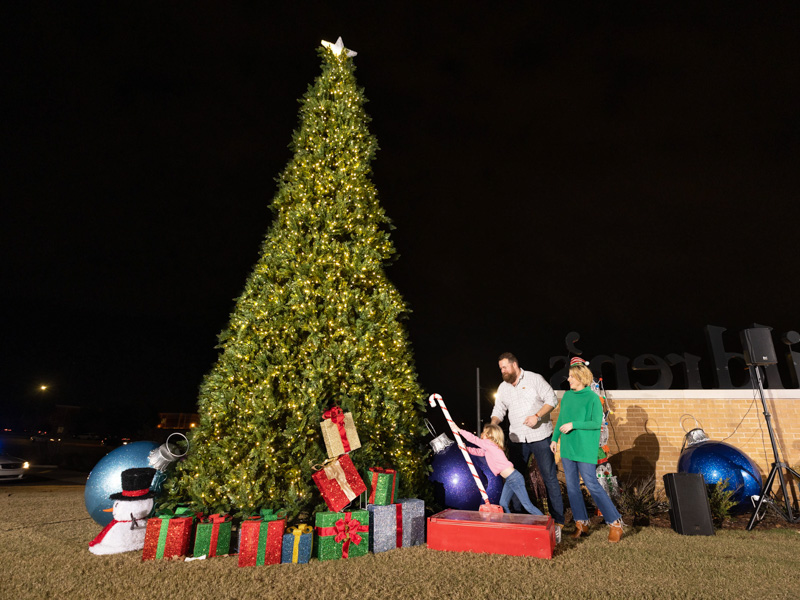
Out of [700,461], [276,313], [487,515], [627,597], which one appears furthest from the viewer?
[700,461]

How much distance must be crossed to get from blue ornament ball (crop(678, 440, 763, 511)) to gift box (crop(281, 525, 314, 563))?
5253mm

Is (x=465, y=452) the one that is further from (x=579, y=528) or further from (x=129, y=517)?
(x=129, y=517)

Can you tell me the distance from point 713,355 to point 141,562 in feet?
31.3

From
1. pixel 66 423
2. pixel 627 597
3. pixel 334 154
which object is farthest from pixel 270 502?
pixel 66 423

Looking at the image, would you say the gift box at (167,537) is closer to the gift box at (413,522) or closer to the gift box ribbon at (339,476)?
the gift box ribbon at (339,476)

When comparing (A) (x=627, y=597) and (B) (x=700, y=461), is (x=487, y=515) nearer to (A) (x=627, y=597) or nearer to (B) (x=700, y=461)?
(A) (x=627, y=597)

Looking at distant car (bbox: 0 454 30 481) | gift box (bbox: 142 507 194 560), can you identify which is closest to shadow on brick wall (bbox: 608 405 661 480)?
gift box (bbox: 142 507 194 560)

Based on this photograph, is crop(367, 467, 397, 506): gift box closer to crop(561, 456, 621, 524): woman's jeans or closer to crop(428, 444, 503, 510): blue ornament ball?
crop(428, 444, 503, 510): blue ornament ball

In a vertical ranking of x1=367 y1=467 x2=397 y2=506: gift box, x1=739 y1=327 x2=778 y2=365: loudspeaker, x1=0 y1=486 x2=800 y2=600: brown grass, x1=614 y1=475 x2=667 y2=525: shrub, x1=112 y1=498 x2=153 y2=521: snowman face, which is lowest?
x1=0 y1=486 x2=800 y2=600: brown grass

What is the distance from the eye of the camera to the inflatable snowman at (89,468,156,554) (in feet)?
13.0

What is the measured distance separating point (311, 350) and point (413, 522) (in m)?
1.94

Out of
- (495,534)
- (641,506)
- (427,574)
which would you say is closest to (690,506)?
(641,506)

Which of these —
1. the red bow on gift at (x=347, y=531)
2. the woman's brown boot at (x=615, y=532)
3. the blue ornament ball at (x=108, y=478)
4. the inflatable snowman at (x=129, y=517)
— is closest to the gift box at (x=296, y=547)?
the red bow on gift at (x=347, y=531)

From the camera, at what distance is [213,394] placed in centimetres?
440
